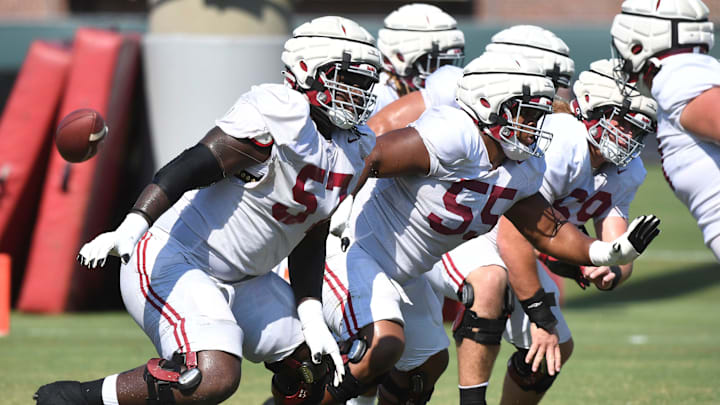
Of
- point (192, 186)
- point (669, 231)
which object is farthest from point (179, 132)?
point (669, 231)

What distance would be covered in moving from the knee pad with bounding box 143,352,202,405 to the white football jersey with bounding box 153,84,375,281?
0.44 meters

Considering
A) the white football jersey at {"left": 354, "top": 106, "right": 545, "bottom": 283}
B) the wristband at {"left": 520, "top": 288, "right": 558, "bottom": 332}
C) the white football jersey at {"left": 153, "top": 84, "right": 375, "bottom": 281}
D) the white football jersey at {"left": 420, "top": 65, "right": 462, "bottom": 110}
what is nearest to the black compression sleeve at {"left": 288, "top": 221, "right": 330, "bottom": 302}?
the white football jersey at {"left": 153, "top": 84, "right": 375, "bottom": 281}

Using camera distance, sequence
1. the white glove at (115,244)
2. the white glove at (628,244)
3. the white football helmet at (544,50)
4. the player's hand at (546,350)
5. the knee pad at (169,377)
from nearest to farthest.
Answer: the white glove at (115,244), the knee pad at (169,377), the white glove at (628,244), the player's hand at (546,350), the white football helmet at (544,50)

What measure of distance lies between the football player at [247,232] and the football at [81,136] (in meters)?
0.41

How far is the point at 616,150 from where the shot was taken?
442 centimetres

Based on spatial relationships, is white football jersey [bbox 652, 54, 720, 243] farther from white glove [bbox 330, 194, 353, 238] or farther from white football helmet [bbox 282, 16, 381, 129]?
white glove [bbox 330, 194, 353, 238]

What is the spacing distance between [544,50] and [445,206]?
3.72ft

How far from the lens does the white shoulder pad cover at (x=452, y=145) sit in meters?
3.91

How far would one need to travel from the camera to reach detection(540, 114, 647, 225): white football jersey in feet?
14.6

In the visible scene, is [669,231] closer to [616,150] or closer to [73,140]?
[616,150]

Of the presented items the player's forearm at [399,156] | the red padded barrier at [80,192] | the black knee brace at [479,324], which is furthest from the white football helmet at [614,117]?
the red padded barrier at [80,192]

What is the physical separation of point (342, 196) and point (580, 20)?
18.9 meters

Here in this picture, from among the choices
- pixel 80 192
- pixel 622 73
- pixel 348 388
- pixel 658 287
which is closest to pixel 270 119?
pixel 348 388

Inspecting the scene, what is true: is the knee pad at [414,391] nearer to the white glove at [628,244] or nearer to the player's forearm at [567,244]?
the player's forearm at [567,244]
